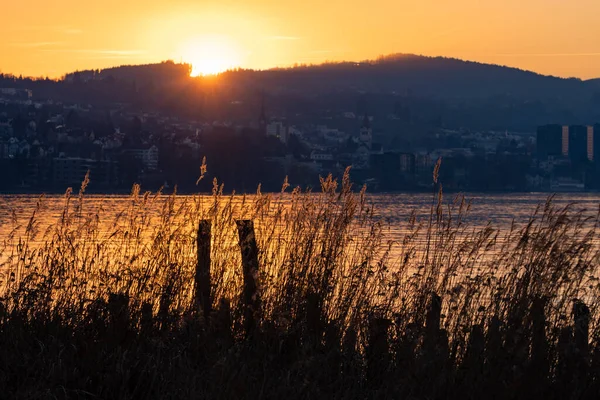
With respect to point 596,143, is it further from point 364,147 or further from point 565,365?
point 565,365

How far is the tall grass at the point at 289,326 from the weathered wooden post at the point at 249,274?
8 cm

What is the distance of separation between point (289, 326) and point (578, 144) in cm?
14283

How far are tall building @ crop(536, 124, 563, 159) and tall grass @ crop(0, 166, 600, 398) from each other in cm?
13811

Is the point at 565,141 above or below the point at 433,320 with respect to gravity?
below

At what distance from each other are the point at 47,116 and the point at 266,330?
152193 mm

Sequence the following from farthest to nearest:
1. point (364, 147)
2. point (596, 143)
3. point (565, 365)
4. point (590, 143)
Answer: point (364, 147)
point (590, 143)
point (596, 143)
point (565, 365)

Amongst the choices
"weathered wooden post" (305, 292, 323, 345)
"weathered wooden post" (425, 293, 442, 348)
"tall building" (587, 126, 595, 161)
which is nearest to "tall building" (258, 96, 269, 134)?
"tall building" (587, 126, 595, 161)

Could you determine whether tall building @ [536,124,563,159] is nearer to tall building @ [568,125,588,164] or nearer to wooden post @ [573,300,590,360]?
tall building @ [568,125,588,164]

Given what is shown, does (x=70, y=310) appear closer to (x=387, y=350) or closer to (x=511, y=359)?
(x=387, y=350)

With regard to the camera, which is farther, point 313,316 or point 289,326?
point 313,316

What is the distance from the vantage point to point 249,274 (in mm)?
7277

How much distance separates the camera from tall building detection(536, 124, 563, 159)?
142750mm

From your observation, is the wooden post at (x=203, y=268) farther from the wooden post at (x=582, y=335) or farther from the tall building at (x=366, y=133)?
the tall building at (x=366, y=133)

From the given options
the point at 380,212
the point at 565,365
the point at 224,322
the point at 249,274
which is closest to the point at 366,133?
the point at 380,212
